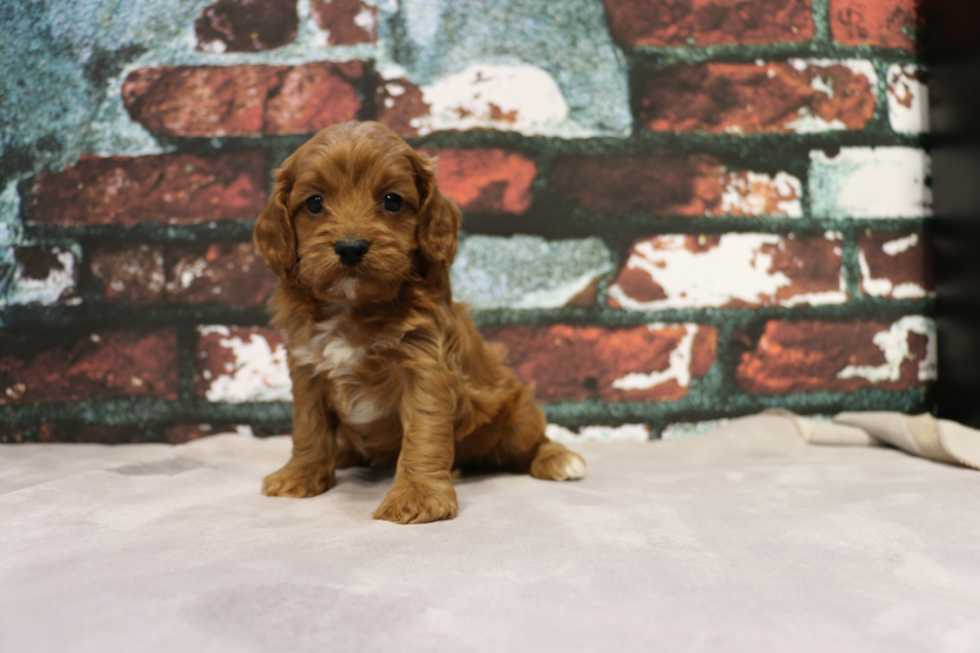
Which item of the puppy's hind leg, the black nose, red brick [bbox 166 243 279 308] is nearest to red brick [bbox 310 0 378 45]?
red brick [bbox 166 243 279 308]

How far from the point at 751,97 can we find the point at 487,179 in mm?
Answer: 853

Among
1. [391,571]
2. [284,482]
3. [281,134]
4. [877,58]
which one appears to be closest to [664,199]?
[877,58]

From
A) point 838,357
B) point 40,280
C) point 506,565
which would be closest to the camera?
point 506,565

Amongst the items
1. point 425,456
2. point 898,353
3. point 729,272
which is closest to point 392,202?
point 425,456

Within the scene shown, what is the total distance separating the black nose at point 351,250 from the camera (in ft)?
3.77

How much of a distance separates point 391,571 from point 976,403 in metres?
1.78

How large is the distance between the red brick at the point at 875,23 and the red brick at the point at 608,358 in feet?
3.32

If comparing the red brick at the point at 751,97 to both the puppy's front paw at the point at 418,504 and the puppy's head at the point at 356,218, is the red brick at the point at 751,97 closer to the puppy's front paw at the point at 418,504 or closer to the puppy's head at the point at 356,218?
the puppy's head at the point at 356,218

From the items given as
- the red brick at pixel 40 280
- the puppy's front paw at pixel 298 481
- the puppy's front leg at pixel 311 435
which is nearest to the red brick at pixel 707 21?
the puppy's front leg at pixel 311 435

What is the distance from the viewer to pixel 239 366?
1.88 metres

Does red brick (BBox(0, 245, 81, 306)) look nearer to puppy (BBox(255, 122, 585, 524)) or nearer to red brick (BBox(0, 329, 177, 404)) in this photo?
red brick (BBox(0, 329, 177, 404))

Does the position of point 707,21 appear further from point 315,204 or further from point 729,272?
point 315,204

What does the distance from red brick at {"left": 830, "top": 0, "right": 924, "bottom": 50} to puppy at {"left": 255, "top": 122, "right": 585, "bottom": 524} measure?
4.83 ft

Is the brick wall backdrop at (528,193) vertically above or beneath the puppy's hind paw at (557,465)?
above
